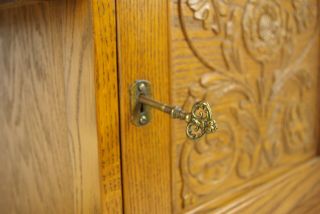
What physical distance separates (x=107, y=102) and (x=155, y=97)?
0.07m

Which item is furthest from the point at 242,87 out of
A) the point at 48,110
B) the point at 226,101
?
the point at 48,110

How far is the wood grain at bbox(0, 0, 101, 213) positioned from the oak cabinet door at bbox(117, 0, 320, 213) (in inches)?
1.6

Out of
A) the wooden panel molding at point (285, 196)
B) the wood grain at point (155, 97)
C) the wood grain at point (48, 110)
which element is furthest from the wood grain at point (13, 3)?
the wooden panel molding at point (285, 196)

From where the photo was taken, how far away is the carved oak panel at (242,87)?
0.49 m

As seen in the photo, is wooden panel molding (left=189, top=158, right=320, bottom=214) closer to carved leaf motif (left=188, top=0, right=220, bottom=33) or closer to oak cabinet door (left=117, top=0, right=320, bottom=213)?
oak cabinet door (left=117, top=0, right=320, bottom=213)

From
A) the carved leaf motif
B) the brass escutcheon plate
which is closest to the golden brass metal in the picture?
the brass escutcheon plate

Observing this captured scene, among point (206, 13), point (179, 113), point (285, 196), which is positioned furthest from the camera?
point (285, 196)

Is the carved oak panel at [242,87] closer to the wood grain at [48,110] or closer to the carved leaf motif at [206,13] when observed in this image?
the carved leaf motif at [206,13]

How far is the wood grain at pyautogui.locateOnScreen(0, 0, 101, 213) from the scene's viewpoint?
1.31 ft

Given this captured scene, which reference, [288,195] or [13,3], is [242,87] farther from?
[13,3]

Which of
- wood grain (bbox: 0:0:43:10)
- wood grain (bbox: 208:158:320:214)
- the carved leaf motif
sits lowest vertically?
wood grain (bbox: 208:158:320:214)

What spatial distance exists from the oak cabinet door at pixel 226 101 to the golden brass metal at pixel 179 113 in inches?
0.5

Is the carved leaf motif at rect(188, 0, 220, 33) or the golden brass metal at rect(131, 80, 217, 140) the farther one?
the carved leaf motif at rect(188, 0, 220, 33)

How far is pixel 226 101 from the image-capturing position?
55 centimetres
